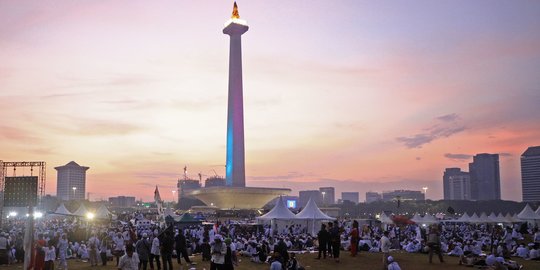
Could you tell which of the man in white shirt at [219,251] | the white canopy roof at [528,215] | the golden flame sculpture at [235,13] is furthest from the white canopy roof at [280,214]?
the golden flame sculpture at [235,13]

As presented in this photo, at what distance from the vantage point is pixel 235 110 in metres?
110

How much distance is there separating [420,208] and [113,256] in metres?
169

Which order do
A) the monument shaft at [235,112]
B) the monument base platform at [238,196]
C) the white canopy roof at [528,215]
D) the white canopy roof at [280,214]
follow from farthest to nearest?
the monument base platform at [238,196]
the monument shaft at [235,112]
the white canopy roof at [528,215]
the white canopy roof at [280,214]

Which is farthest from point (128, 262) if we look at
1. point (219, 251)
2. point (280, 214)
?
point (280, 214)

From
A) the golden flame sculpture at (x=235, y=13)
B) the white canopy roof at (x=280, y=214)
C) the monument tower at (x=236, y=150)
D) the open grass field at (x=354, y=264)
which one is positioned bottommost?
the open grass field at (x=354, y=264)

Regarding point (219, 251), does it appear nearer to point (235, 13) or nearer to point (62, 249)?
point (62, 249)

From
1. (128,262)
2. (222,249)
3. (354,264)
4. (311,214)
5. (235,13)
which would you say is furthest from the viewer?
(235,13)

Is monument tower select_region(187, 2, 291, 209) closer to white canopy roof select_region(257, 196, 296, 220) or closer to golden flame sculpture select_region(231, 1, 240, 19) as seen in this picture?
golden flame sculpture select_region(231, 1, 240, 19)

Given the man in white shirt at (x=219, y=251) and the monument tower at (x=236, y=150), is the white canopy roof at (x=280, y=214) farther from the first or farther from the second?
the monument tower at (x=236, y=150)

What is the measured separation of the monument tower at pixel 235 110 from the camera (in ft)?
358

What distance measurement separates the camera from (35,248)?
720 inches

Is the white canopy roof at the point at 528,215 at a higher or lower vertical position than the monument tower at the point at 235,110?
lower

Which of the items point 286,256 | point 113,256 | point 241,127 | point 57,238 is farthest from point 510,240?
point 241,127

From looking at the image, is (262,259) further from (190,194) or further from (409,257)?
(190,194)
